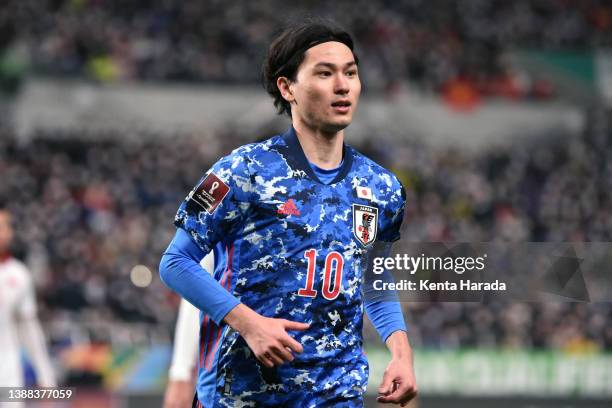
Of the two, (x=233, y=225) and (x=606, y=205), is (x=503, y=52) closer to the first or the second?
(x=606, y=205)

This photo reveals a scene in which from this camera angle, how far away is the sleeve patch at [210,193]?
3076 millimetres

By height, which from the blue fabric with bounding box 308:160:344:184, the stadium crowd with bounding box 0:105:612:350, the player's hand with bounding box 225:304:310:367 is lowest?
the player's hand with bounding box 225:304:310:367

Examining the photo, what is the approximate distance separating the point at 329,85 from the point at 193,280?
74cm

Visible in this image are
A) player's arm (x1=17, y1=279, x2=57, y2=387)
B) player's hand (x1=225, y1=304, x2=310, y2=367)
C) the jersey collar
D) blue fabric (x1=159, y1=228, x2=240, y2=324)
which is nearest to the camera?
player's hand (x1=225, y1=304, x2=310, y2=367)

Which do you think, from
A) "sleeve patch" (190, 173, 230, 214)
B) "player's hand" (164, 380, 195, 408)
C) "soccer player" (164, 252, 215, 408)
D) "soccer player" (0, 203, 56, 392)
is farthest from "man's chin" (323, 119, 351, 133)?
"soccer player" (0, 203, 56, 392)

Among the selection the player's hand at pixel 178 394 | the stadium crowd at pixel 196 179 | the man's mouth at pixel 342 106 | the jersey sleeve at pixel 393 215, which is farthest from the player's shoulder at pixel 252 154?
the stadium crowd at pixel 196 179

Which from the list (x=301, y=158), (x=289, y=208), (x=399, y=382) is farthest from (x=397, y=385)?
(x=301, y=158)

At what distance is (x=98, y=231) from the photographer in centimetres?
1759

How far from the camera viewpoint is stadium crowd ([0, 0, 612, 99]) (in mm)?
24844

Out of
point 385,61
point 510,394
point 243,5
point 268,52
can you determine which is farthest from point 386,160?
point 268,52

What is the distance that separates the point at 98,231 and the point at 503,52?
1421 cm

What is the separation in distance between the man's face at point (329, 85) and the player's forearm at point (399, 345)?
0.69m

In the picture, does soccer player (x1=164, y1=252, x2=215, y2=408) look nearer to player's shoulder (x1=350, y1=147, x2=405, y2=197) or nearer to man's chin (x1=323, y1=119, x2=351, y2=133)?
player's shoulder (x1=350, y1=147, x2=405, y2=197)

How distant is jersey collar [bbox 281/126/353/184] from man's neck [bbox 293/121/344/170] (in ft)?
0.07
